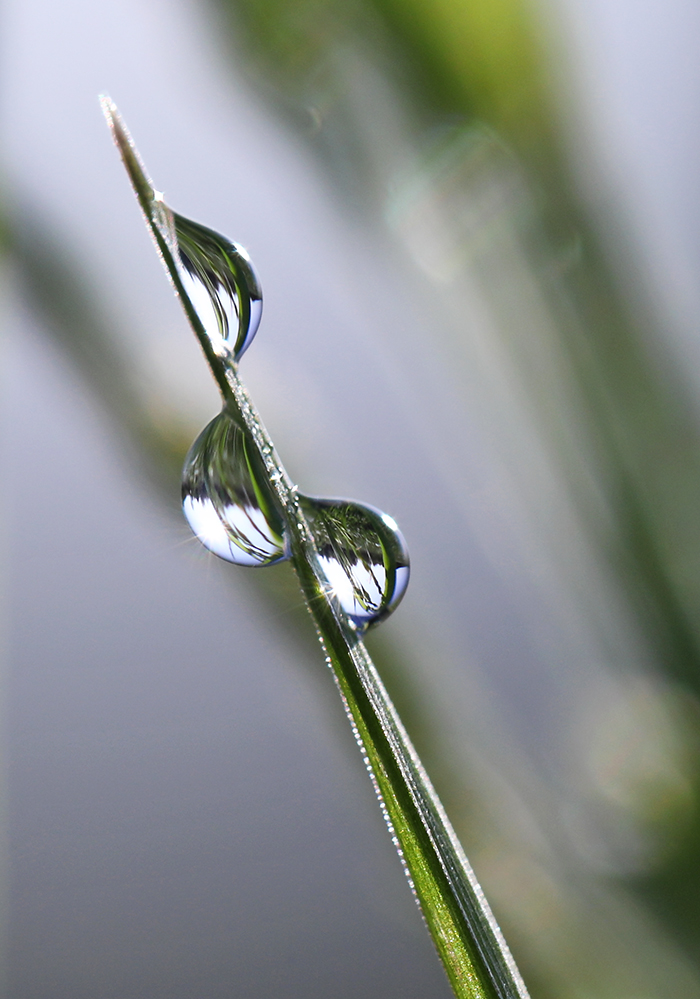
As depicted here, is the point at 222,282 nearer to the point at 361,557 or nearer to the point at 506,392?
the point at 361,557

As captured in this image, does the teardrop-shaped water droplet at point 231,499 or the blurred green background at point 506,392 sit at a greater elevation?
the blurred green background at point 506,392

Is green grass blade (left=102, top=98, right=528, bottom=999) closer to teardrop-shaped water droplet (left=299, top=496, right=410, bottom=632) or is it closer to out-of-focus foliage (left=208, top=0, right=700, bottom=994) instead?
teardrop-shaped water droplet (left=299, top=496, right=410, bottom=632)

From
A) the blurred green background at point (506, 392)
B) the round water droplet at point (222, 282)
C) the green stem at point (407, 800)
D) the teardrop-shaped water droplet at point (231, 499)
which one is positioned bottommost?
the green stem at point (407, 800)

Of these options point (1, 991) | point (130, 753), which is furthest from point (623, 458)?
point (1, 991)

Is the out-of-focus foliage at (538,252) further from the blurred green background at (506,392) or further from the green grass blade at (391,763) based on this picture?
the green grass blade at (391,763)

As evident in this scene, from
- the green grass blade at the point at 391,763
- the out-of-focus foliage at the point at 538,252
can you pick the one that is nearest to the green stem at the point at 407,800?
the green grass blade at the point at 391,763

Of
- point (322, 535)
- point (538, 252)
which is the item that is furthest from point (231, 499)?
point (538, 252)

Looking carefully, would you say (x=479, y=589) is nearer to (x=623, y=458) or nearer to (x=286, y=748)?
(x=286, y=748)
